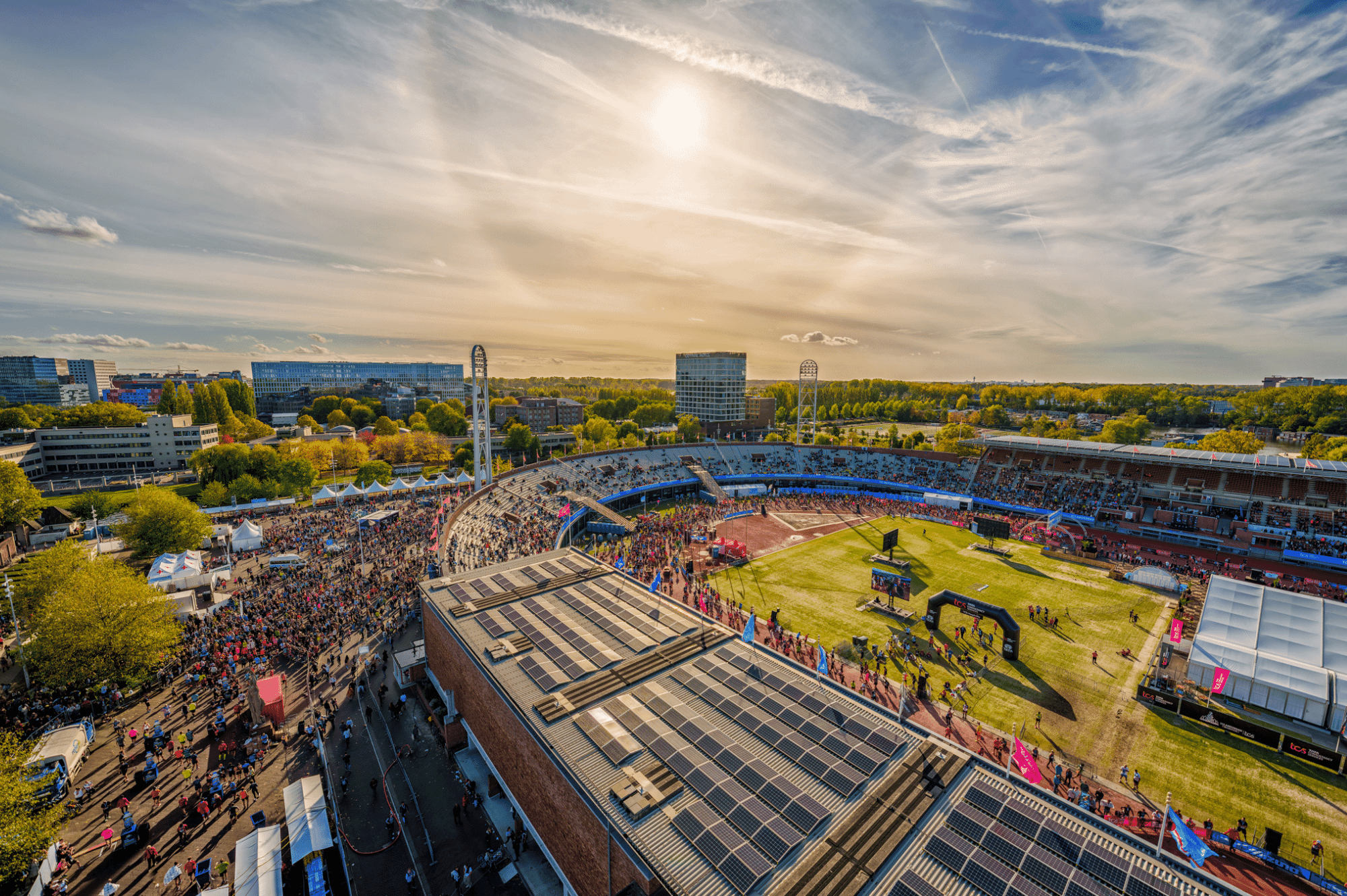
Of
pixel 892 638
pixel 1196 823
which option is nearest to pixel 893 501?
pixel 892 638

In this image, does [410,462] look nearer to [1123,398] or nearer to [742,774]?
[742,774]

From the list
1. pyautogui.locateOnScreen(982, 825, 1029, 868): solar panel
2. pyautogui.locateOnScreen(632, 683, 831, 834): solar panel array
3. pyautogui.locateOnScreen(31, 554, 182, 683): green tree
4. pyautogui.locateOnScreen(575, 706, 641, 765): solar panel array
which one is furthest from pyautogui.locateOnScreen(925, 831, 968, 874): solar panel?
pyautogui.locateOnScreen(31, 554, 182, 683): green tree

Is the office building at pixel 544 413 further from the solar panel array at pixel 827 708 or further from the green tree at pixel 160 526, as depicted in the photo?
the solar panel array at pixel 827 708

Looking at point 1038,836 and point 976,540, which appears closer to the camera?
point 1038,836

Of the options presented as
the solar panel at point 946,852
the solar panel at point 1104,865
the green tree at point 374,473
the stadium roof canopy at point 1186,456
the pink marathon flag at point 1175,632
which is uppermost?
the stadium roof canopy at point 1186,456

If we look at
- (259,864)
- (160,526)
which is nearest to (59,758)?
(259,864)

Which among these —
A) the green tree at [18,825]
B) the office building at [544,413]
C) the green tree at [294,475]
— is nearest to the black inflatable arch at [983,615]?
the green tree at [18,825]
